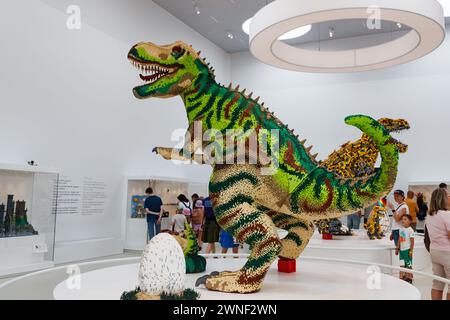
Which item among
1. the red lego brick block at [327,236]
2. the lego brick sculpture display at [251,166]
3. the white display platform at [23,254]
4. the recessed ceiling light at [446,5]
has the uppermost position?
the recessed ceiling light at [446,5]

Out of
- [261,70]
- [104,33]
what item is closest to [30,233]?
[104,33]

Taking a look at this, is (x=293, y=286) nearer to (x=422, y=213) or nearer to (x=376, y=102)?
(x=422, y=213)

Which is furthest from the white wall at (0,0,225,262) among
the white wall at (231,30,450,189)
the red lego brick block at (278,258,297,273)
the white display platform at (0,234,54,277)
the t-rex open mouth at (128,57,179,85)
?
the red lego brick block at (278,258,297,273)

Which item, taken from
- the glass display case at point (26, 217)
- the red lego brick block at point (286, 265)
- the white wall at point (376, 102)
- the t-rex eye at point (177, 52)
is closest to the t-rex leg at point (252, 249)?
the red lego brick block at point (286, 265)

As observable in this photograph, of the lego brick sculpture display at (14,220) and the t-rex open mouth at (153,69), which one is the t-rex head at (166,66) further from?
the lego brick sculpture display at (14,220)

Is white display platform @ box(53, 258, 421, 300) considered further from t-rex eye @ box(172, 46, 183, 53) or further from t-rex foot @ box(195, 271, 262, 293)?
t-rex eye @ box(172, 46, 183, 53)

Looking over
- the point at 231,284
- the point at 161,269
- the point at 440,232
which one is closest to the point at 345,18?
the point at 440,232

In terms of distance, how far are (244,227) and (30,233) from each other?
18.5 feet

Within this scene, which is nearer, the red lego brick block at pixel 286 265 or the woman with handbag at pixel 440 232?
the red lego brick block at pixel 286 265

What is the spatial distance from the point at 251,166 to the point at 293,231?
21.4 inches

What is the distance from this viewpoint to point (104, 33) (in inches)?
358

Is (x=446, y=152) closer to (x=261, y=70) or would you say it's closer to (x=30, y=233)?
(x=261, y=70)

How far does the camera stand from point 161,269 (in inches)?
64.4

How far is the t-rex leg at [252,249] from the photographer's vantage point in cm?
184
